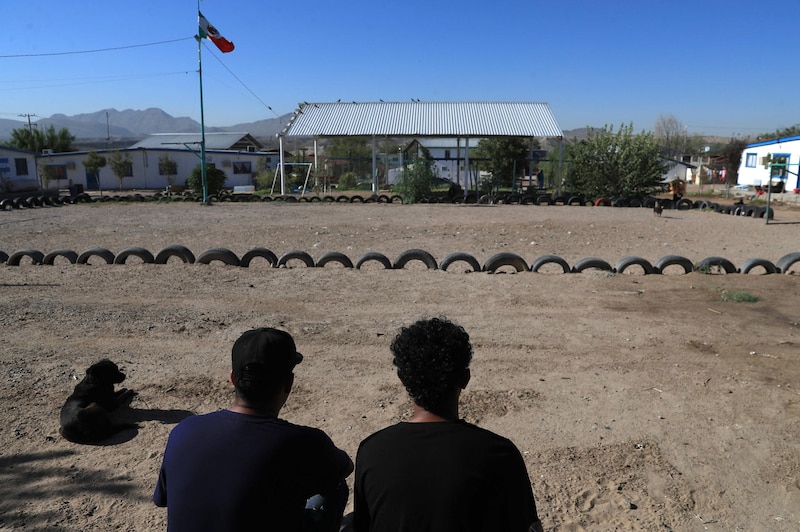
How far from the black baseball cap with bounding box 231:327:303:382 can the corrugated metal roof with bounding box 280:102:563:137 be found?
115 feet

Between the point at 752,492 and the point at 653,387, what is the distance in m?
1.58

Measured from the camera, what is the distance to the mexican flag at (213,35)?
30656 millimetres

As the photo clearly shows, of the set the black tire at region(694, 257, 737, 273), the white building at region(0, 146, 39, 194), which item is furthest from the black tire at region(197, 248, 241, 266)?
the white building at region(0, 146, 39, 194)

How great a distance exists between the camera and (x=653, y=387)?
5.35 m

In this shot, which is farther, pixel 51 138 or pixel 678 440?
pixel 51 138

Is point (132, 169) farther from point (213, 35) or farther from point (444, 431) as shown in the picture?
point (444, 431)

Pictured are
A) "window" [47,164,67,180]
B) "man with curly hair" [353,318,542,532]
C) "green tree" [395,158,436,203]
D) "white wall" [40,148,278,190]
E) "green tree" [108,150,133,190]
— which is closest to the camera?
"man with curly hair" [353,318,542,532]

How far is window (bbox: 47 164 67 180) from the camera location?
156ft

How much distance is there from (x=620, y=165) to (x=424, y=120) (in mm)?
12797

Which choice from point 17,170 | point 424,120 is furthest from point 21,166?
point 424,120

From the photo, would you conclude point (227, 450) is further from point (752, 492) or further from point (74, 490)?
point (752, 492)

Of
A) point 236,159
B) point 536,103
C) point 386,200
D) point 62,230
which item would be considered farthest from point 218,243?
point 236,159

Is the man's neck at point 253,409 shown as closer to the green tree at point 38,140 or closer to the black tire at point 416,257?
the black tire at point 416,257

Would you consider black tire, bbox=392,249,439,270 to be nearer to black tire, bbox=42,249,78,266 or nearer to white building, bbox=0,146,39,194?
black tire, bbox=42,249,78,266
